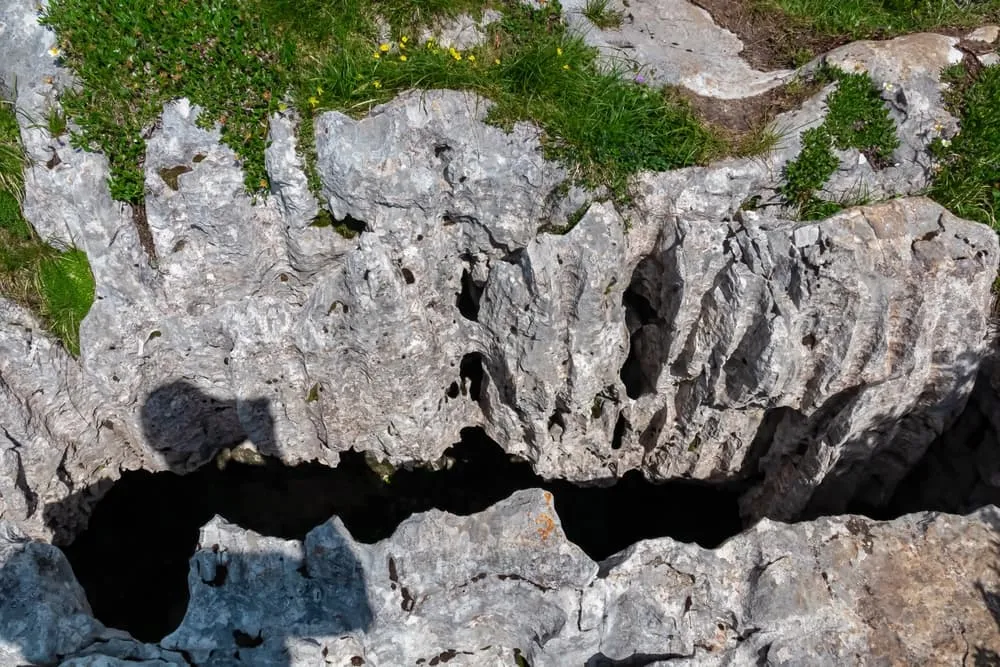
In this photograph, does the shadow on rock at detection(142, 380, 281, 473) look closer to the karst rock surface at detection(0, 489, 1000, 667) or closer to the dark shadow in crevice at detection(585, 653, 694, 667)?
the karst rock surface at detection(0, 489, 1000, 667)

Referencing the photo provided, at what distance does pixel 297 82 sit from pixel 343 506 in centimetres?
597

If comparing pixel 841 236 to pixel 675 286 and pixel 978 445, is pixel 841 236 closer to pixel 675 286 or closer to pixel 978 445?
pixel 675 286

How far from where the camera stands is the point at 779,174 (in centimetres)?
765

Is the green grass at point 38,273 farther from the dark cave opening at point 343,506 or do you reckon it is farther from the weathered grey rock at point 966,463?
the weathered grey rock at point 966,463

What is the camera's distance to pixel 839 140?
7684mm

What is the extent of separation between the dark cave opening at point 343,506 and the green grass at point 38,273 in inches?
115

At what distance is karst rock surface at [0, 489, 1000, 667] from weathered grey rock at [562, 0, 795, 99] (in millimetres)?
5140

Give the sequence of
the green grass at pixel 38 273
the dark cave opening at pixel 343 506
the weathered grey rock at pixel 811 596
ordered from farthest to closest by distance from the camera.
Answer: the dark cave opening at pixel 343 506, the green grass at pixel 38 273, the weathered grey rock at pixel 811 596

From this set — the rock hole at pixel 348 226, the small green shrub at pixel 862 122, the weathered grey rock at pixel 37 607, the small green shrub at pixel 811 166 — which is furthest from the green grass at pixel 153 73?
the small green shrub at pixel 862 122

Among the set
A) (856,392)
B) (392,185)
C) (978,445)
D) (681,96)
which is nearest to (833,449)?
(856,392)

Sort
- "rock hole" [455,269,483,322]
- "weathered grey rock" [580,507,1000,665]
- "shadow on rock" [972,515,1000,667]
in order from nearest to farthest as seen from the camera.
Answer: "shadow on rock" [972,515,1000,667], "weathered grey rock" [580,507,1000,665], "rock hole" [455,269,483,322]

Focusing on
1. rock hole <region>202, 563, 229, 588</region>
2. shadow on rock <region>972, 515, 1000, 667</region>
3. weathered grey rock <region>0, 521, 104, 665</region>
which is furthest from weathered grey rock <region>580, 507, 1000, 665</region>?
weathered grey rock <region>0, 521, 104, 665</region>

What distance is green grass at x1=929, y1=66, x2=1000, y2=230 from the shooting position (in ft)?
25.3

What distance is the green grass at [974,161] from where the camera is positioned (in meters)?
7.71
